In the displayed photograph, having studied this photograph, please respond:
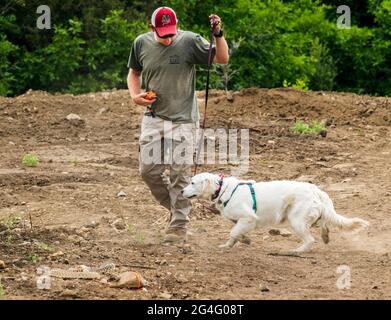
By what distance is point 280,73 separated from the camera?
22.9m

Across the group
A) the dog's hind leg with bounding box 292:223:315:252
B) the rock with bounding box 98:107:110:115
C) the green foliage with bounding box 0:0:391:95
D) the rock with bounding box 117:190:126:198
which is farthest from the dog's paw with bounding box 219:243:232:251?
the green foliage with bounding box 0:0:391:95

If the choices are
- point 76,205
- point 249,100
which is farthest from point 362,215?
point 249,100

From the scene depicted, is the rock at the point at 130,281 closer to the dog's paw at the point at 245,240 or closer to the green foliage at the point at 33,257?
the green foliage at the point at 33,257

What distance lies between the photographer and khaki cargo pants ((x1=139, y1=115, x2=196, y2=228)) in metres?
9.65

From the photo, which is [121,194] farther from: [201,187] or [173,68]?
[173,68]

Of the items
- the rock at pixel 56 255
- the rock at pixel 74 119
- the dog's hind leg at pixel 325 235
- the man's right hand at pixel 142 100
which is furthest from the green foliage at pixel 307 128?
the rock at pixel 56 255

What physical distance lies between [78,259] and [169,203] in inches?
59.8

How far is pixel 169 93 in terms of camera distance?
9555mm

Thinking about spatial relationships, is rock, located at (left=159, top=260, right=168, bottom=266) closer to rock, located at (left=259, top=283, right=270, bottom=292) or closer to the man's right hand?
rock, located at (left=259, top=283, right=270, bottom=292)

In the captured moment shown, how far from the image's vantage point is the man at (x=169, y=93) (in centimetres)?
943

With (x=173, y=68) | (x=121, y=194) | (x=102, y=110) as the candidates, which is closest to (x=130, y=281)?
(x=173, y=68)

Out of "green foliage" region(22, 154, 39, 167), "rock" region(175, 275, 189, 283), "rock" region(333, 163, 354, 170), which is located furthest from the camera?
"rock" region(333, 163, 354, 170)
